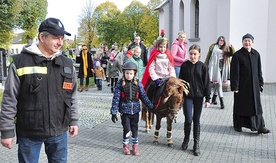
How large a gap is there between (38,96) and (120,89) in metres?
2.73

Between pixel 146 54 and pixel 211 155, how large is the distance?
781 cm

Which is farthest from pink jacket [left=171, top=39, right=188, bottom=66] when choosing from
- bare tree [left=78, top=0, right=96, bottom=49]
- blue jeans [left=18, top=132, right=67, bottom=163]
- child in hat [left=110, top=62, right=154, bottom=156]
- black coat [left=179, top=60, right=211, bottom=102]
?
bare tree [left=78, top=0, right=96, bottom=49]

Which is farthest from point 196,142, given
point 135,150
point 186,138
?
point 135,150

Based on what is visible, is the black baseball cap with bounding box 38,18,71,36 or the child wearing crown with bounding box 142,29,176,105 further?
the child wearing crown with bounding box 142,29,176,105

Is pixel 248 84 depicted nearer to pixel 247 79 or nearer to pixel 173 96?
pixel 247 79

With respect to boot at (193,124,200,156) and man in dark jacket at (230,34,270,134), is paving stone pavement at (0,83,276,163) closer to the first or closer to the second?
boot at (193,124,200,156)

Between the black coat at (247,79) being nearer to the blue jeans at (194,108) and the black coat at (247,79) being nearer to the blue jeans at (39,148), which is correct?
the blue jeans at (194,108)

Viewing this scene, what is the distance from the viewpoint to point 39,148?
11.1ft

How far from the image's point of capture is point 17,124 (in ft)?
10.7

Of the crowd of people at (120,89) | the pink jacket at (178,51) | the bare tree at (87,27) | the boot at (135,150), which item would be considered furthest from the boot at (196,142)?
the bare tree at (87,27)

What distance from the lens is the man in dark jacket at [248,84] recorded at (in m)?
7.07

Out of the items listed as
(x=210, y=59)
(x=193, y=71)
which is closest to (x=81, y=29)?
(x=210, y=59)

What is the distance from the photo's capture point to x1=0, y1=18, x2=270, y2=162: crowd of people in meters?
3.17

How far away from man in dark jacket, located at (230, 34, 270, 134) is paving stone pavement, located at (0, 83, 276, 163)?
0.99ft
